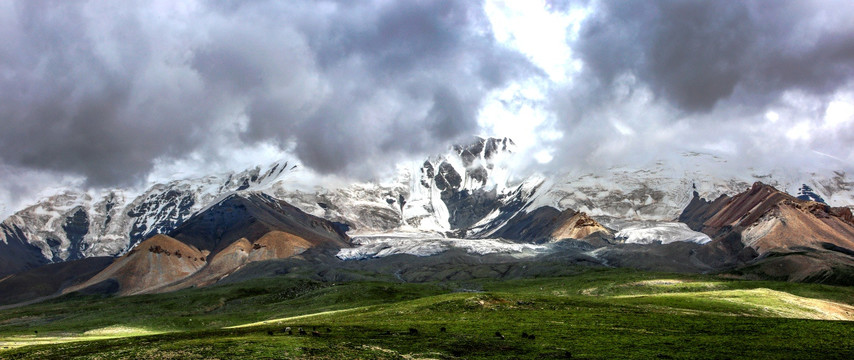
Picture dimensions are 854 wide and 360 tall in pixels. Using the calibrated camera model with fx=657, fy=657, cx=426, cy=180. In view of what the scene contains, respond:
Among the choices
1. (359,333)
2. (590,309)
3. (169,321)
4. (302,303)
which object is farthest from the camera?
(302,303)

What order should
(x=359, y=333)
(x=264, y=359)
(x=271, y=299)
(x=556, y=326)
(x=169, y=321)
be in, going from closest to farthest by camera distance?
(x=264, y=359)
(x=359, y=333)
(x=556, y=326)
(x=169, y=321)
(x=271, y=299)

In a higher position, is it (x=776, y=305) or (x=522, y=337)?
(x=522, y=337)

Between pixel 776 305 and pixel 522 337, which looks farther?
pixel 776 305

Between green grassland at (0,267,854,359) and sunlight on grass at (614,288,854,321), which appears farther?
sunlight on grass at (614,288,854,321)

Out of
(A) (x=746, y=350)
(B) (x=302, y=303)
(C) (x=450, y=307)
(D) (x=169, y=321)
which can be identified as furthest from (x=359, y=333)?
(B) (x=302, y=303)

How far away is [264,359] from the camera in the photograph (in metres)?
48.8

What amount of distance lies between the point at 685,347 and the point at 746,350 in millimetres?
4785

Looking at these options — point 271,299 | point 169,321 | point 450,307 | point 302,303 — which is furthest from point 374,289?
point 450,307

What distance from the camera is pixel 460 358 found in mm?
51844

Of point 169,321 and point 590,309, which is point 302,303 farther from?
point 590,309

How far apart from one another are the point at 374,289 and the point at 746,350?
133 metres

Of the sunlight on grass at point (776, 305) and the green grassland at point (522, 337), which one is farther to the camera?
the sunlight on grass at point (776, 305)

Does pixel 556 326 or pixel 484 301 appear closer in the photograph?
pixel 556 326

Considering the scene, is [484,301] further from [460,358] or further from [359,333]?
[460,358]
